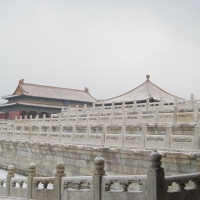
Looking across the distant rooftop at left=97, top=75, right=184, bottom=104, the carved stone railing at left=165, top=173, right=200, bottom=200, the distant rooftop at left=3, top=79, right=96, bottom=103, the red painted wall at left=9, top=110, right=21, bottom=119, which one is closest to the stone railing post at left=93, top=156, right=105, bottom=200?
the carved stone railing at left=165, top=173, right=200, bottom=200

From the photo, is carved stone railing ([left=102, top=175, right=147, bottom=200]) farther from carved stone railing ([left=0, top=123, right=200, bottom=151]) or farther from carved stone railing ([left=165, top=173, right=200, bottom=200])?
carved stone railing ([left=0, top=123, right=200, bottom=151])

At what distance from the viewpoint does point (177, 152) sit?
33.1ft

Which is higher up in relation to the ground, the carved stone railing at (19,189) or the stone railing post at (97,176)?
the stone railing post at (97,176)

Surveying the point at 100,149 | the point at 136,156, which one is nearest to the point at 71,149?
the point at 100,149

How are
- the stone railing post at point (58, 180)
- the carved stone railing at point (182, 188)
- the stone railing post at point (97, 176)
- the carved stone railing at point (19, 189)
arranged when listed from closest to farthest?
the carved stone railing at point (182, 188) → the stone railing post at point (97, 176) → the stone railing post at point (58, 180) → the carved stone railing at point (19, 189)

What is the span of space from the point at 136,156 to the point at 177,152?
190 centimetres

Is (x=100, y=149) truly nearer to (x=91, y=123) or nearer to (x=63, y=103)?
(x=91, y=123)

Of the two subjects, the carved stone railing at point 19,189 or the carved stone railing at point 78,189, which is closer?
the carved stone railing at point 78,189

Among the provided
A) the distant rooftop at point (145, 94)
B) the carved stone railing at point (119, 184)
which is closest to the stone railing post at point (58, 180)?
the carved stone railing at point (119, 184)

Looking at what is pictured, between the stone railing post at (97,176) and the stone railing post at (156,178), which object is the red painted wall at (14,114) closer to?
the stone railing post at (97,176)

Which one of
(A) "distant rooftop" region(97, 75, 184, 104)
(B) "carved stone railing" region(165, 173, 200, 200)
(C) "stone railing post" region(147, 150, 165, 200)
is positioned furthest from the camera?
(A) "distant rooftop" region(97, 75, 184, 104)

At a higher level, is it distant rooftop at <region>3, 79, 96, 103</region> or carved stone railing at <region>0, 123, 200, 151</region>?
distant rooftop at <region>3, 79, 96, 103</region>

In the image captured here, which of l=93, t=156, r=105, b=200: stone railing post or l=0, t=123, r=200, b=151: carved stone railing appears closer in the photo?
l=93, t=156, r=105, b=200: stone railing post

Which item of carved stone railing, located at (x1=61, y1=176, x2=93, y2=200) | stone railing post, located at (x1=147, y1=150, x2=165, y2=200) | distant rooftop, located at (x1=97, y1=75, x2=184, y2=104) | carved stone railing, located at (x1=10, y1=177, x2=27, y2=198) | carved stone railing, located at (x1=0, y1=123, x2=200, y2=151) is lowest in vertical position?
carved stone railing, located at (x1=10, y1=177, x2=27, y2=198)
